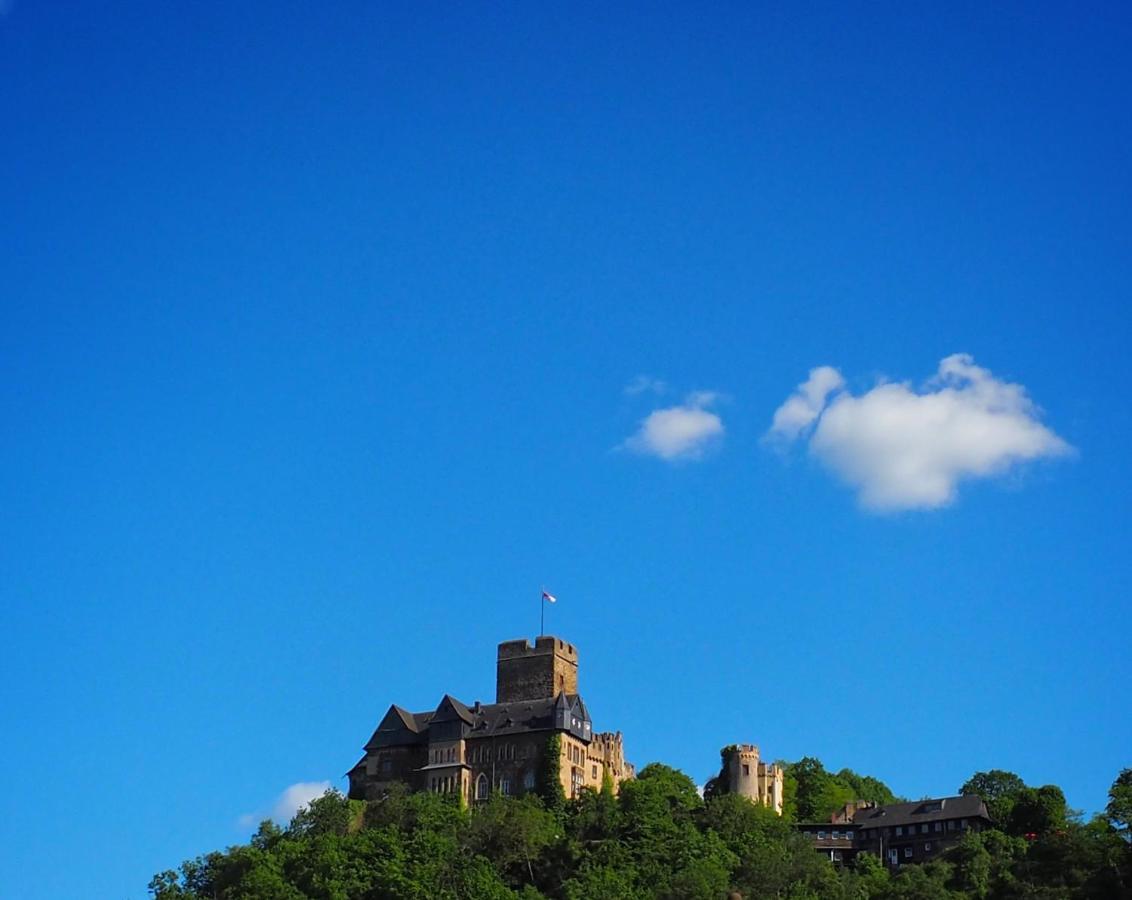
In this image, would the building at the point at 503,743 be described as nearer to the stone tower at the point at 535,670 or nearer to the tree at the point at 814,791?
the stone tower at the point at 535,670

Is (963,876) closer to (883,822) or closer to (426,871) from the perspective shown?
(883,822)

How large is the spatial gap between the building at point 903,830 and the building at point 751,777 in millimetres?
3124

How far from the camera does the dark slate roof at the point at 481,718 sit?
430 feet

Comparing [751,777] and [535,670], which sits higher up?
[535,670]

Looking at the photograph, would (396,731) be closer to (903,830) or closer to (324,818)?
(324,818)

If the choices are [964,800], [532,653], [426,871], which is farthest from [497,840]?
[964,800]

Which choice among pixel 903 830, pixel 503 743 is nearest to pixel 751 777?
pixel 903 830

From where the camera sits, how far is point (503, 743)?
130500 millimetres

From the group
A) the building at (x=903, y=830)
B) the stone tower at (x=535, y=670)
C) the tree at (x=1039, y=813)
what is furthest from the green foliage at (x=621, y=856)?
the stone tower at (x=535, y=670)

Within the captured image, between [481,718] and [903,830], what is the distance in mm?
31841

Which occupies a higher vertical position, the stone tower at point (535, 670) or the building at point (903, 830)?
the stone tower at point (535, 670)

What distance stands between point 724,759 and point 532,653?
17.5 m

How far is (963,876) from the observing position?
378 ft

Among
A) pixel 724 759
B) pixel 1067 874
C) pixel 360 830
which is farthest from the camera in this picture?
pixel 724 759
